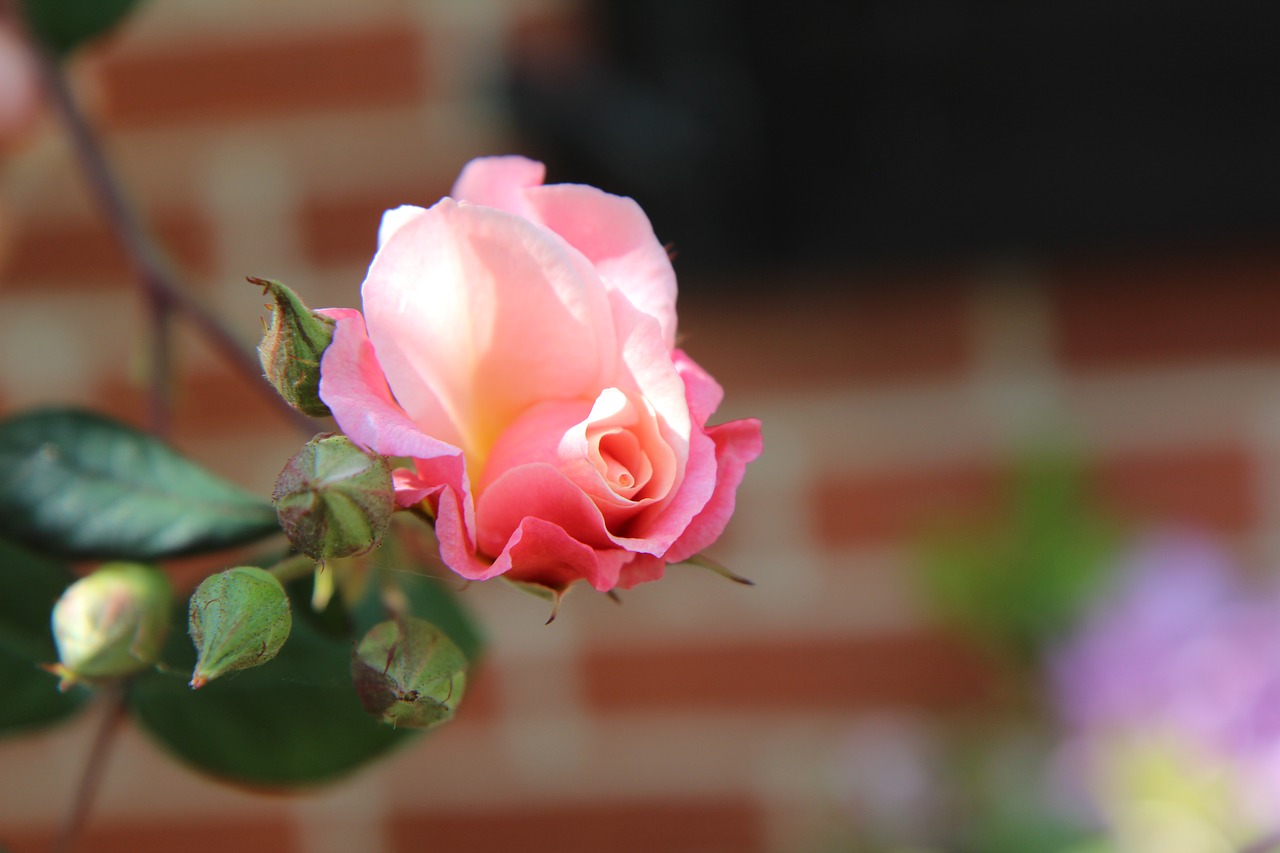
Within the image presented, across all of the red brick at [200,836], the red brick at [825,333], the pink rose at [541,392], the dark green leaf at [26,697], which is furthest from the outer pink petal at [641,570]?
the red brick at [200,836]

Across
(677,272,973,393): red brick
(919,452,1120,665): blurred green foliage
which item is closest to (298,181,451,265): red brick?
(677,272,973,393): red brick

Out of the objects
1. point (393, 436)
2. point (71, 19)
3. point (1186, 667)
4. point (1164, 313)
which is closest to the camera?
point (393, 436)

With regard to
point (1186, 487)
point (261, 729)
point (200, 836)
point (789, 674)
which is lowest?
point (200, 836)

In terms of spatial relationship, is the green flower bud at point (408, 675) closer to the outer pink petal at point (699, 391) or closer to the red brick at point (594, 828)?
the outer pink petal at point (699, 391)

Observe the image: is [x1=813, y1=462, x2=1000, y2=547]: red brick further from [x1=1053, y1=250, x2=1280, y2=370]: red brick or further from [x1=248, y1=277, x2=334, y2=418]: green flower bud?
[x1=248, y1=277, x2=334, y2=418]: green flower bud

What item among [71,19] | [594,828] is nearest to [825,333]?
[594,828]

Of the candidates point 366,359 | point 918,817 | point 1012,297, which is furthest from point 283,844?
point 366,359

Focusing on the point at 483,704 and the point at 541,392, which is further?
the point at 483,704

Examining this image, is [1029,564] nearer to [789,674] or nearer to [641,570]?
[789,674]
